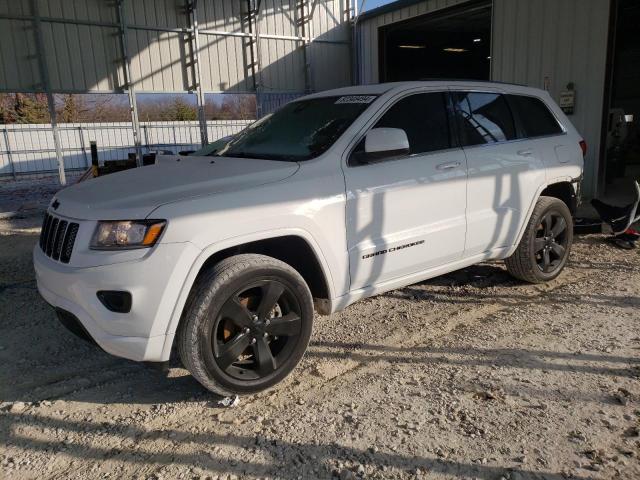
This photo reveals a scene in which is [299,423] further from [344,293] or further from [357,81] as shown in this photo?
[357,81]

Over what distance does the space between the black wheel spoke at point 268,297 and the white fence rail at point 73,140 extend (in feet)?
62.7

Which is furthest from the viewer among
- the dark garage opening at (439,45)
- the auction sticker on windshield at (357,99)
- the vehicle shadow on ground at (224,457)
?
the dark garage opening at (439,45)

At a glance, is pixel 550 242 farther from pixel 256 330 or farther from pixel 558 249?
pixel 256 330

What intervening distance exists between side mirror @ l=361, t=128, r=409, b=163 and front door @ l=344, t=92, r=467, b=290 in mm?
115

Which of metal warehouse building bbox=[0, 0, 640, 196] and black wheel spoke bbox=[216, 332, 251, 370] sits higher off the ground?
metal warehouse building bbox=[0, 0, 640, 196]

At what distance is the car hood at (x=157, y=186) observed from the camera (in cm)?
275

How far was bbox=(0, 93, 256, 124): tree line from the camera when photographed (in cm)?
2959

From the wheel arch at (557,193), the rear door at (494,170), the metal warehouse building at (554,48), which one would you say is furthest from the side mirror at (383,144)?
the metal warehouse building at (554,48)

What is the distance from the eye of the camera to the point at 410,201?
3.62 metres

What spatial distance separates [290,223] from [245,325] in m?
0.65

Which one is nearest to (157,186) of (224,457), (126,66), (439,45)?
(224,457)

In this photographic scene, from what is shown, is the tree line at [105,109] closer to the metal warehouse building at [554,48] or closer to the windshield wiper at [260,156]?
the metal warehouse building at [554,48]

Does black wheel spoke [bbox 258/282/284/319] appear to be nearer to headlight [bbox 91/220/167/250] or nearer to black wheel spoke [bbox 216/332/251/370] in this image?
black wheel spoke [bbox 216/332/251/370]

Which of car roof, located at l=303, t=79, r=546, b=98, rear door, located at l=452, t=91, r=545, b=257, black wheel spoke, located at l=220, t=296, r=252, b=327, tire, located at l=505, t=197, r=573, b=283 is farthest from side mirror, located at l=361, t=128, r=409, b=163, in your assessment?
tire, located at l=505, t=197, r=573, b=283
